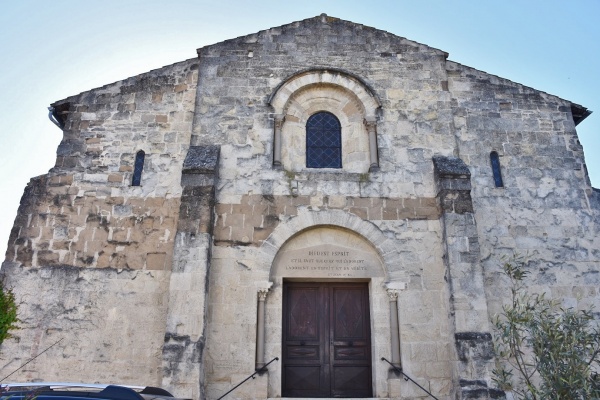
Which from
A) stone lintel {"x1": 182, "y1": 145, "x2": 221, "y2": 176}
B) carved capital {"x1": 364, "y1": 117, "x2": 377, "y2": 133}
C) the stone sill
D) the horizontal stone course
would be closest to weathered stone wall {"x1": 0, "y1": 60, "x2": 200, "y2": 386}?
stone lintel {"x1": 182, "y1": 145, "x2": 221, "y2": 176}

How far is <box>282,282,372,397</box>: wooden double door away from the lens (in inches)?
419

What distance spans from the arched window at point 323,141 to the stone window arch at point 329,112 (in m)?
0.09

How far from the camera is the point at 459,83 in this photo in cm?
1334

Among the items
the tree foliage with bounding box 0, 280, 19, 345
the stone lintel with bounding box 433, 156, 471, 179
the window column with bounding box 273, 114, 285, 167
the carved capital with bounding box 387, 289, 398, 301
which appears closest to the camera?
the tree foliage with bounding box 0, 280, 19, 345

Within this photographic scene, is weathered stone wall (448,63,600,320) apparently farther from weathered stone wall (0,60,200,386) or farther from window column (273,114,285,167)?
weathered stone wall (0,60,200,386)

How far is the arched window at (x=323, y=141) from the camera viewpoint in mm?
12328

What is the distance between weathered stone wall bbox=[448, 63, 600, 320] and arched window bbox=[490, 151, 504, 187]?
11cm

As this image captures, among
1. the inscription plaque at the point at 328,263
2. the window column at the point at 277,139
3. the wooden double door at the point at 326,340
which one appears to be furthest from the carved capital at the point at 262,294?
the window column at the point at 277,139

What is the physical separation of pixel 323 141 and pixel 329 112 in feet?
2.65

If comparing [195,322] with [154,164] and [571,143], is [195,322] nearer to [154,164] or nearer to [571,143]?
[154,164]

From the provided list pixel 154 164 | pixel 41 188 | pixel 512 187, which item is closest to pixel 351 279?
pixel 512 187

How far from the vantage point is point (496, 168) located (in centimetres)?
1255

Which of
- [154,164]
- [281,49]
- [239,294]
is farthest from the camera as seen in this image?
[281,49]

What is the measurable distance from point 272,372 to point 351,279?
2.55 metres
